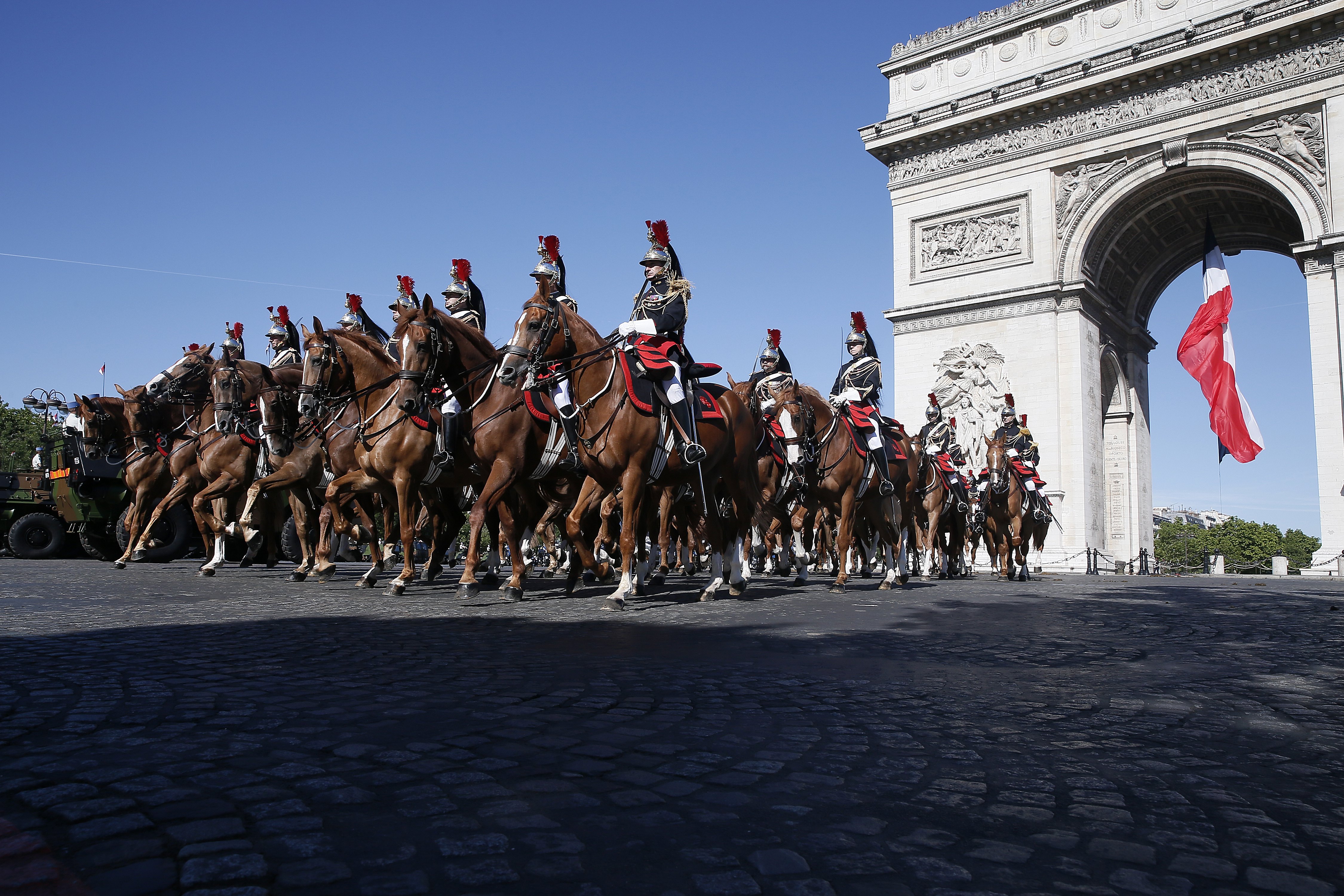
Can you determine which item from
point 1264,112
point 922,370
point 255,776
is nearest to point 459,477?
point 255,776

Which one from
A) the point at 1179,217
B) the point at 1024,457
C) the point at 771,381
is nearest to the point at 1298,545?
the point at 1179,217

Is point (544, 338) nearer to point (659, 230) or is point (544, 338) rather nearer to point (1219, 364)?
point (659, 230)

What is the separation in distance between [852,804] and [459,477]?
940cm

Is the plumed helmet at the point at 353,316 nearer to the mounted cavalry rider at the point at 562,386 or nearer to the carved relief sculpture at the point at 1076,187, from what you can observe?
the mounted cavalry rider at the point at 562,386

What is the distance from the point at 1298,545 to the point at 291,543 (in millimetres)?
119456

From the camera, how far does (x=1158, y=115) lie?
28.7 m

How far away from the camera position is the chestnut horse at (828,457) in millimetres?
13086

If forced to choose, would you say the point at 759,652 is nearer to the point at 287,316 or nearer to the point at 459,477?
the point at 459,477

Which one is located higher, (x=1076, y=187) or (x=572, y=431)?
(x=1076, y=187)

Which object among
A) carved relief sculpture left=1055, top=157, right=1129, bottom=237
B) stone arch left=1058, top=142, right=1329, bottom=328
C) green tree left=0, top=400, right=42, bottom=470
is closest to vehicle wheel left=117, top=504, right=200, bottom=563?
stone arch left=1058, top=142, right=1329, bottom=328

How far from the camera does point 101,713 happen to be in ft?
12.0

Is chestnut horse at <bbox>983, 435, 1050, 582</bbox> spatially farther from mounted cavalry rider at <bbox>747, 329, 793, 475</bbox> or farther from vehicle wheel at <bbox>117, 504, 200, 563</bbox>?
vehicle wheel at <bbox>117, 504, 200, 563</bbox>

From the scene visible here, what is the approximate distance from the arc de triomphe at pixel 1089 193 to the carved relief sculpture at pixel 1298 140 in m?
0.05

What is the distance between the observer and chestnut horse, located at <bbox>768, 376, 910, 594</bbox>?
1309 cm
